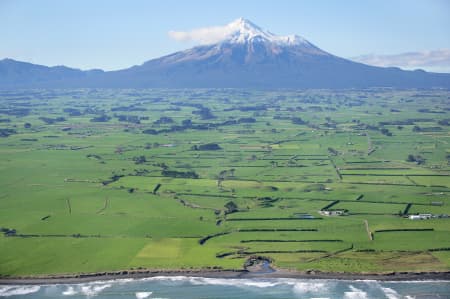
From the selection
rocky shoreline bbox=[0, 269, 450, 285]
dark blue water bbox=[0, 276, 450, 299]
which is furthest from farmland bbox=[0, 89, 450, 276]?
dark blue water bbox=[0, 276, 450, 299]

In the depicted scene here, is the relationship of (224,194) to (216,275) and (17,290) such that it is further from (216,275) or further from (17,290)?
(17,290)

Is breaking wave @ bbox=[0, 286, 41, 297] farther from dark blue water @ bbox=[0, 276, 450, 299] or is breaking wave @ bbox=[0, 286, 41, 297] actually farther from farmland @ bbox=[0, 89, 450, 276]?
farmland @ bbox=[0, 89, 450, 276]

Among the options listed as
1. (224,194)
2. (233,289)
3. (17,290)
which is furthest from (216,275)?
(224,194)

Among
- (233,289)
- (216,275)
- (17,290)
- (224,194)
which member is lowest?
(17,290)

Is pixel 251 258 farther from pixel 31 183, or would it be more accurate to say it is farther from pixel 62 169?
pixel 62 169

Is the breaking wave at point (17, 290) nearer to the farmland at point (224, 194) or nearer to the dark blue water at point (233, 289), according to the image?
the dark blue water at point (233, 289)

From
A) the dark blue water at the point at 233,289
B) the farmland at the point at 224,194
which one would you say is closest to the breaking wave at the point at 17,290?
the dark blue water at the point at 233,289

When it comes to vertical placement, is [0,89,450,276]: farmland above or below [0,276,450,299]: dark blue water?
above
